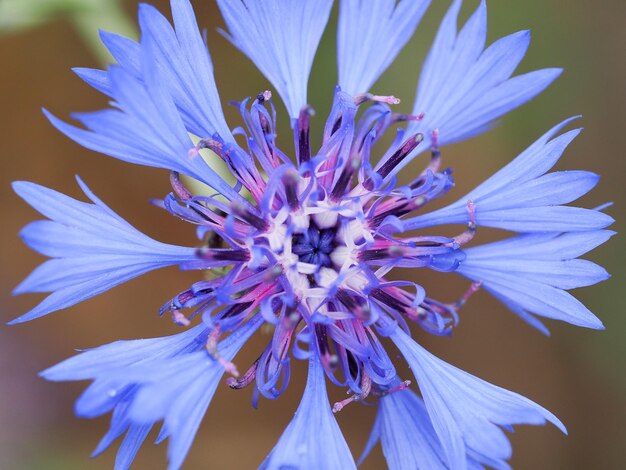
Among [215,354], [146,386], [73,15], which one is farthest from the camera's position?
[73,15]

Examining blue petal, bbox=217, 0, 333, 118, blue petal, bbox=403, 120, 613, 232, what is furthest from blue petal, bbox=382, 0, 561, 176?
blue petal, bbox=217, 0, 333, 118

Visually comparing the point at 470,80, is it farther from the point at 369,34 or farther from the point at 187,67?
the point at 187,67

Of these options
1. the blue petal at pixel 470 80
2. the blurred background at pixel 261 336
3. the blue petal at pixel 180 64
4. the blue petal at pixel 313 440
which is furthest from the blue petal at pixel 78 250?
the blurred background at pixel 261 336

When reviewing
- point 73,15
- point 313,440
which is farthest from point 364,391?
point 73,15

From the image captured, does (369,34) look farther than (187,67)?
Yes

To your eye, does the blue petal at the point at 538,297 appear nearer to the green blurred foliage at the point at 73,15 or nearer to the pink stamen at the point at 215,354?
the pink stamen at the point at 215,354

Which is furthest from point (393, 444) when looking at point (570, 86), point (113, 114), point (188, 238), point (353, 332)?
point (570, 86)

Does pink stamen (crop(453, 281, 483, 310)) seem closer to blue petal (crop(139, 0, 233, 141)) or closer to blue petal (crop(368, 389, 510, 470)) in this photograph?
blue petal (crop(368, 389, 510, 470))

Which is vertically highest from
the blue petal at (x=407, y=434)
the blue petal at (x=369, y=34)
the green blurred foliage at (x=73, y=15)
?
the green blurred foliage at (x=73, y=15)
